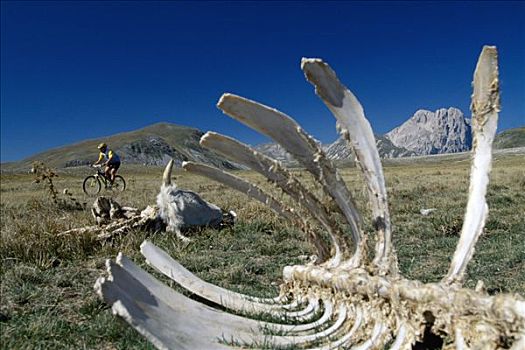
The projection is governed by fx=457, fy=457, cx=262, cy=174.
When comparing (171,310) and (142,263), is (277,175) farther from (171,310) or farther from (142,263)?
(142,263)

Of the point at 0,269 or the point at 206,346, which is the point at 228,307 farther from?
the point at 0,269

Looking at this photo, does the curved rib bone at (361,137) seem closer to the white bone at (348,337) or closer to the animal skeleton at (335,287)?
the animal skeleton at (335,287)

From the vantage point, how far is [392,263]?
7.52 ft

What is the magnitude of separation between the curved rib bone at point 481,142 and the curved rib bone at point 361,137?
0.35 m

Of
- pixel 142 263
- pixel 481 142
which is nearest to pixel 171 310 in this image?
pixel 481 142

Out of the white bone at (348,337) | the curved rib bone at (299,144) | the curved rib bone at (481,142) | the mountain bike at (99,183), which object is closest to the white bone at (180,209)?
the curved rib bone at (299,144)

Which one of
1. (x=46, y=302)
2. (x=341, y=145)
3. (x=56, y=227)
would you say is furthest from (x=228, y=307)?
(x=56, y=227)

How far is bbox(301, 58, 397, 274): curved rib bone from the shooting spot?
2.25 m

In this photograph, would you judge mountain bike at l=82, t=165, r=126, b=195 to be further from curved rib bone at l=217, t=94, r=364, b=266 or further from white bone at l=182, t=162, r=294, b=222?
curved rib bone at l=217, t=94, r=364, b=266

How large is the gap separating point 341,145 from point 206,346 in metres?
1.48

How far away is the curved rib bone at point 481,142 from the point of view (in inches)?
85.4

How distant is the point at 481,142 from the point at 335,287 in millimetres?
1055

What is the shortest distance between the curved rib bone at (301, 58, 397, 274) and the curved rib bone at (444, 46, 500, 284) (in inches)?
14.0

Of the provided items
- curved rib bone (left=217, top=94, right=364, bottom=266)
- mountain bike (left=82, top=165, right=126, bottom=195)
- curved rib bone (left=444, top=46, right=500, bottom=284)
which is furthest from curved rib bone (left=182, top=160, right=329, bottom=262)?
mountain bike (left=82, top=165, right=126, bottom=195)
